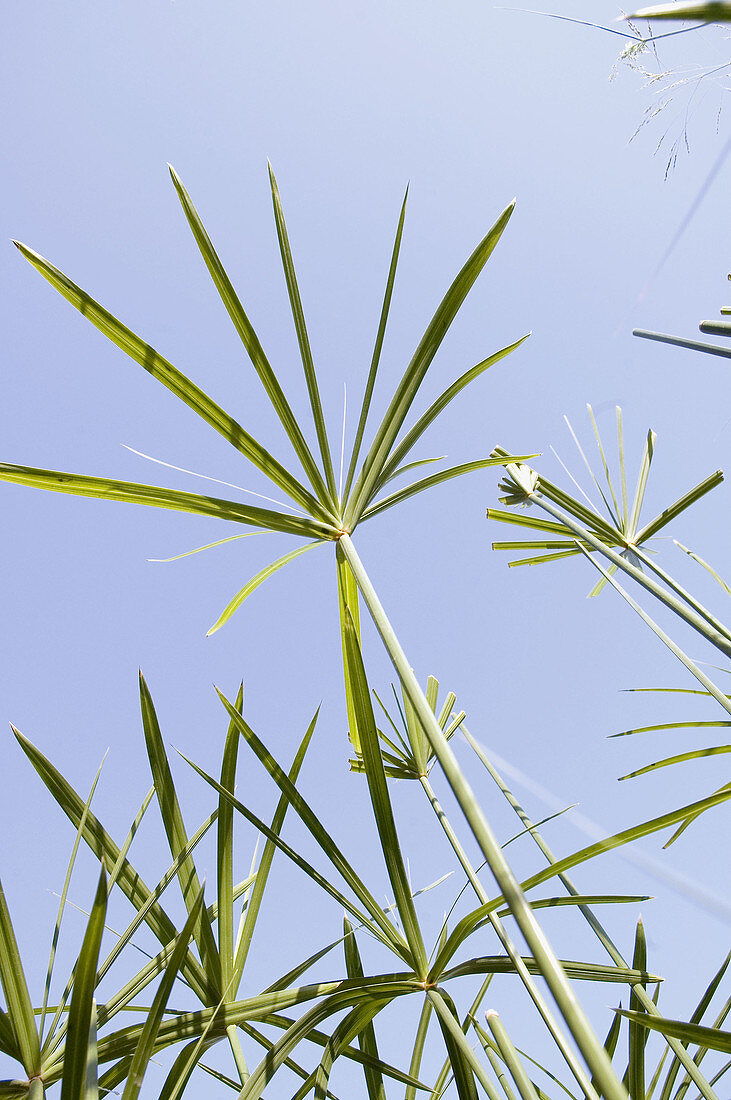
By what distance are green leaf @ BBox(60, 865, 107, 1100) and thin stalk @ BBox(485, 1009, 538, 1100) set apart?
2.20 ft

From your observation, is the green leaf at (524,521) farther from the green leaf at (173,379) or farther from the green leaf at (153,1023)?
the green leaf at (153,1023)

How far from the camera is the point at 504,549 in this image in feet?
9.12

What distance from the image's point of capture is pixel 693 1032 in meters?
0.71

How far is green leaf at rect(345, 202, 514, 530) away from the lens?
131 cm

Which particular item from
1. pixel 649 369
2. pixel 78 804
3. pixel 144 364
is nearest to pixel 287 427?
pixel 144 364

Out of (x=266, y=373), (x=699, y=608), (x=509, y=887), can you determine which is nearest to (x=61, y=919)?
(x=509, y=887)

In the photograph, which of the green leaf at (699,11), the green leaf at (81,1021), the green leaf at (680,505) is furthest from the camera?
the green leaf at (680,505)

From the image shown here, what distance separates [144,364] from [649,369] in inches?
125

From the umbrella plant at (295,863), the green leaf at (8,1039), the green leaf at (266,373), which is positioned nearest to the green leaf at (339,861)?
the umbrella plant at (295,863)

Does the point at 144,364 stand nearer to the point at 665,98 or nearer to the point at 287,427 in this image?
the point at 287,427

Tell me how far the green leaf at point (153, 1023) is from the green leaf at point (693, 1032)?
590mm

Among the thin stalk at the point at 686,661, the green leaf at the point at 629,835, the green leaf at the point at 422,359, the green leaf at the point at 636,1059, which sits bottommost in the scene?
the green leaf at the point at 636,1059

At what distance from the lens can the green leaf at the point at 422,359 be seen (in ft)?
4.31

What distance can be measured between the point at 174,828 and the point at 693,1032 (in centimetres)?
107
